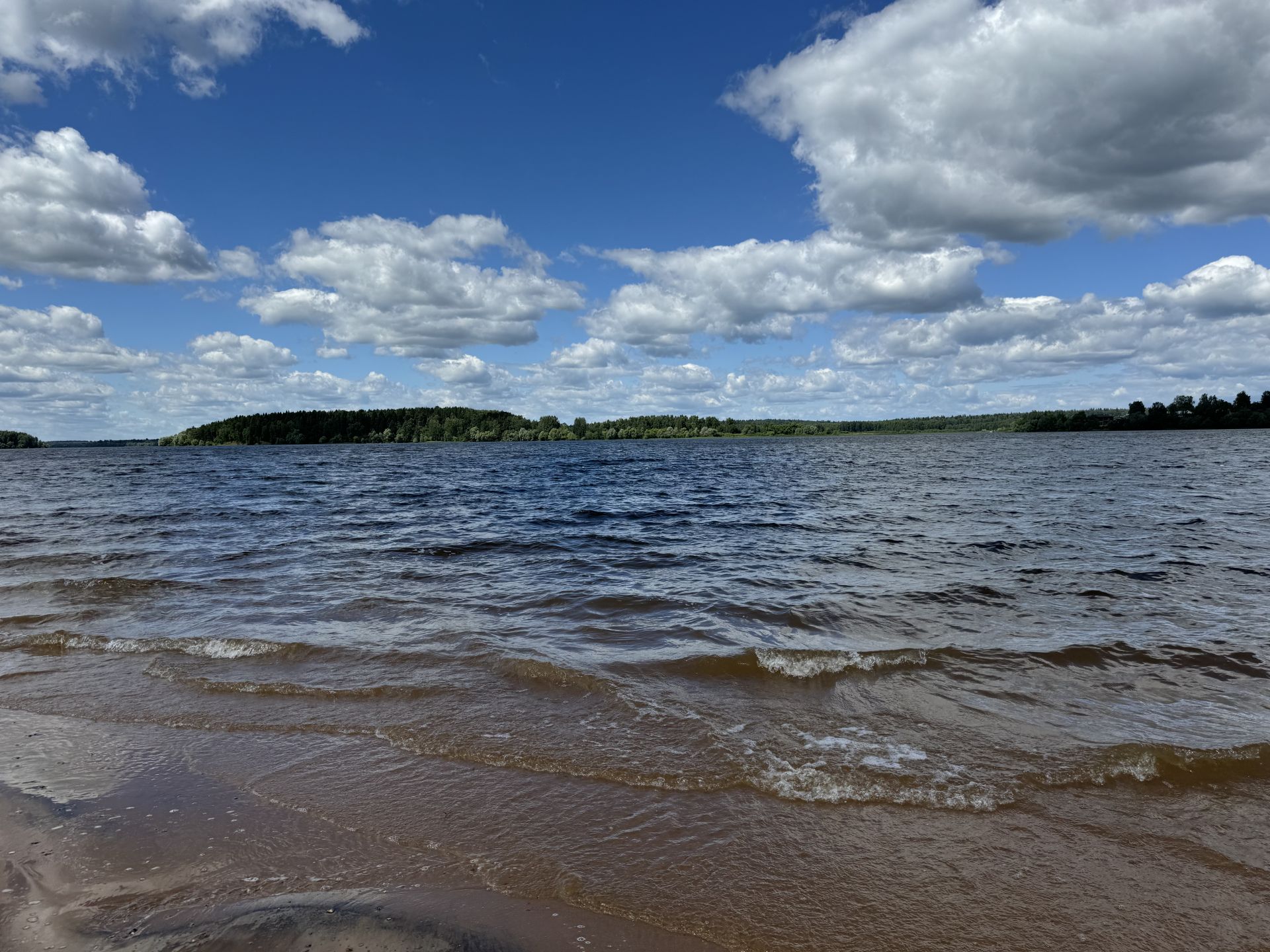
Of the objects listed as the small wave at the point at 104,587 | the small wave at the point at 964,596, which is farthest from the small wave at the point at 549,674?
the small wave at the point at 104,587

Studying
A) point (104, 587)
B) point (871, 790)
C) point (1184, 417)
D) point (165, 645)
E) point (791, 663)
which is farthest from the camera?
point (1184, 417)

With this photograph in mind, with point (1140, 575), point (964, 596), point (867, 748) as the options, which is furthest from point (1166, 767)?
point (1140, 575)

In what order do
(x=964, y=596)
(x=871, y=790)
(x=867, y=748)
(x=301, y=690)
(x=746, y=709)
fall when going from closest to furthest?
(x=871, y=790)
(x=867, y=748)
(x=746, y=709)
(x=301, y=690)
(x=964, y=596)

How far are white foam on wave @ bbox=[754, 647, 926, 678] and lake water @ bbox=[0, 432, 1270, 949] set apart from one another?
1.8 inches

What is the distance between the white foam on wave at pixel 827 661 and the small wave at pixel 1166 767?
278 centimetres

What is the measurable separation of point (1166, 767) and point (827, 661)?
362 centimetres

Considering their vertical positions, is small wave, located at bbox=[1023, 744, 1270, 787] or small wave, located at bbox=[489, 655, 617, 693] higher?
small wave, located at bbox=[489, 655, 617, 693]

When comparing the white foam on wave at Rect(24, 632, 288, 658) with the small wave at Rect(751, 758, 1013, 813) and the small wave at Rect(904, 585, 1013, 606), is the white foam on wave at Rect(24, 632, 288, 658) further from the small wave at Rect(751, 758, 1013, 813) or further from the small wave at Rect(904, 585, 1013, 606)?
the small wave at Rect(904, 585, 1013, 606)

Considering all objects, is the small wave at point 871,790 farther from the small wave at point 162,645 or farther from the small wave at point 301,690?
the small wave at point 162,645

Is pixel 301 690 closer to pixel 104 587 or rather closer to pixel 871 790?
pixel 871 790

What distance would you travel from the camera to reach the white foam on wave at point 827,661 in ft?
28.4

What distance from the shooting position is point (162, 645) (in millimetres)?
9992

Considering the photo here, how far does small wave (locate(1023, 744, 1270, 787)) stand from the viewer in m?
5.77

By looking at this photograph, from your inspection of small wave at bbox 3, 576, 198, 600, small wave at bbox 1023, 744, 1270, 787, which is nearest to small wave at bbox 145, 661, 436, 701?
small wave at bbox 1023, 744, 1270, 787
